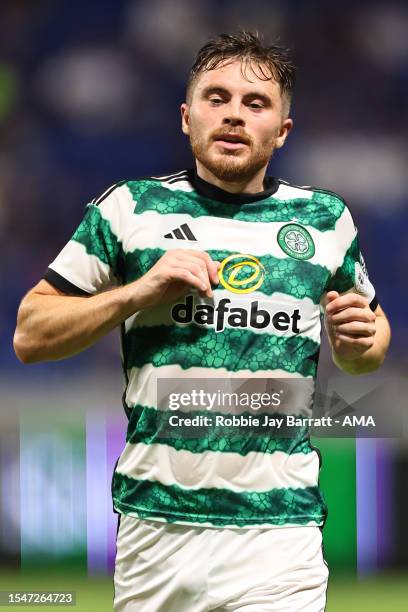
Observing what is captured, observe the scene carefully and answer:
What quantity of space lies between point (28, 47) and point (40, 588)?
8.83 ft

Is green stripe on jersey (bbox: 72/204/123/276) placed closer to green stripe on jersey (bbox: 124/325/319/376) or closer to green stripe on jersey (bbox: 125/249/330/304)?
green stripe on jersey (bbox: 125/249/330/304)

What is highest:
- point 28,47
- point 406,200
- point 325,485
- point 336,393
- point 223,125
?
point 28,47

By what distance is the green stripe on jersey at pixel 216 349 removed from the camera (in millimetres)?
1842

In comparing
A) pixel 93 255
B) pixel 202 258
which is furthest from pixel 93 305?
pixel 202 258

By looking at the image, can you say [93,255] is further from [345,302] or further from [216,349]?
[345,302]

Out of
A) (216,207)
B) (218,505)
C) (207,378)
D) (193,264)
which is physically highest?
(216,207)

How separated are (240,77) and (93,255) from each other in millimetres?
494

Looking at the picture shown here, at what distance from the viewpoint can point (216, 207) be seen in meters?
1.97

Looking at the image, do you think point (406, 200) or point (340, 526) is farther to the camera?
point (406, 200)

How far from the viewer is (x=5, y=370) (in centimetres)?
432

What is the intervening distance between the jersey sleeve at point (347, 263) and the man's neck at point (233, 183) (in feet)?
0.69

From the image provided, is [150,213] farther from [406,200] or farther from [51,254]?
[406,200]

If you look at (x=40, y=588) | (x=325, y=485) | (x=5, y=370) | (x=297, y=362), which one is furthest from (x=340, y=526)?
(x=297, y=362)

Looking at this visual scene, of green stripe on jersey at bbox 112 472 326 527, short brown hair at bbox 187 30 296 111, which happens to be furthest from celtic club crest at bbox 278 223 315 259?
green stripe on jersey at bbox 112 472 326 527
